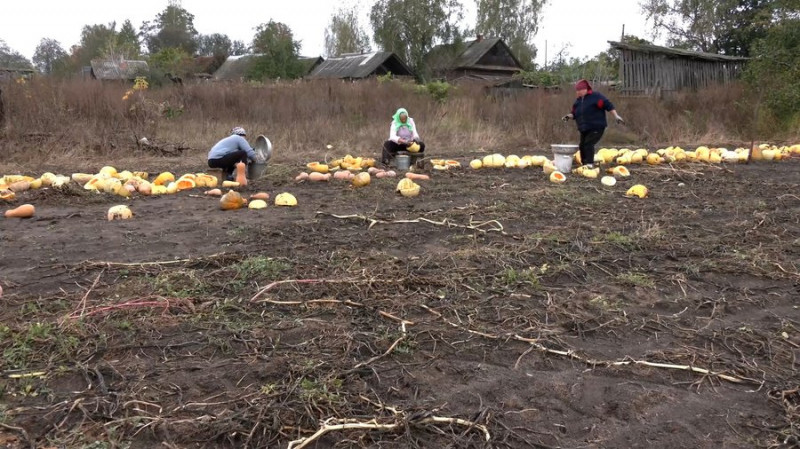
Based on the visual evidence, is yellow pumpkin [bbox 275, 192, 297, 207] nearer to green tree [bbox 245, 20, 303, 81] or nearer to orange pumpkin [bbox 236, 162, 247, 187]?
orange pumpkin [bbox 236, 162, 247, 187]

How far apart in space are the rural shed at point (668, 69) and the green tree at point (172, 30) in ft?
167

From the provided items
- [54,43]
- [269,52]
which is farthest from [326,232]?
[54,43]

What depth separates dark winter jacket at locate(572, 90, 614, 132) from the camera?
9.34 metres

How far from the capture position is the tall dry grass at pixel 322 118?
1168cm

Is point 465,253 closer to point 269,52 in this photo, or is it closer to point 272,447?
point 272,447

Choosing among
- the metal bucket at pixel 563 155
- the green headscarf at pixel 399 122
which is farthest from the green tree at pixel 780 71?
the green headscarf at pixel 399 122

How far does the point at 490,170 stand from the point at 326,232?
17.0 ft

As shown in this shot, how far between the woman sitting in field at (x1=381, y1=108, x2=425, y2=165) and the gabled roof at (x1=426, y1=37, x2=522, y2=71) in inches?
1002

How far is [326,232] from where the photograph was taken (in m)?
5.14

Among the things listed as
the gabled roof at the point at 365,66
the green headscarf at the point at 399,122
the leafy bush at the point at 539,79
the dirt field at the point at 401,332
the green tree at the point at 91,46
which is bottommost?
the dirt field at the point at 401,332

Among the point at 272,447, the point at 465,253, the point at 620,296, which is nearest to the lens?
the point at 272,447

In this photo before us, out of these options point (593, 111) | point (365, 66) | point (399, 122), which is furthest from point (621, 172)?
point (365, 66)

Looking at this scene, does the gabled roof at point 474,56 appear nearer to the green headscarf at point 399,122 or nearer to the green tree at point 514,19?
the green tree at point 514,19

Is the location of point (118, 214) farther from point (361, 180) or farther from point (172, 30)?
point (172, 30)
